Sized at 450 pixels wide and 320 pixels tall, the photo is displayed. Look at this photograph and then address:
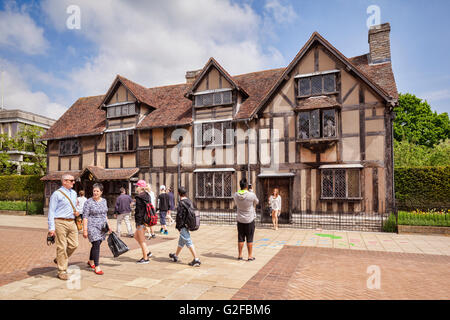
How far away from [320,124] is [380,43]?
626 centimetres

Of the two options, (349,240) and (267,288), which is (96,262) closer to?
(267,288)

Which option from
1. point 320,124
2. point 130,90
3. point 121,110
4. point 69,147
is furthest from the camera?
point 69,147

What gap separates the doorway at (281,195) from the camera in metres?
15.8

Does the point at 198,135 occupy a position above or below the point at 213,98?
below

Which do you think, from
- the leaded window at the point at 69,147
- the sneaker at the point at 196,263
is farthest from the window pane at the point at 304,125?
the leaded window at the point at 69,147

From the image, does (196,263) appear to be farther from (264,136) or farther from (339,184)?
(264,136)

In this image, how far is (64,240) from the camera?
5949 mm

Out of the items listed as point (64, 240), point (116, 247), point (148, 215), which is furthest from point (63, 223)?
point (148, 215)

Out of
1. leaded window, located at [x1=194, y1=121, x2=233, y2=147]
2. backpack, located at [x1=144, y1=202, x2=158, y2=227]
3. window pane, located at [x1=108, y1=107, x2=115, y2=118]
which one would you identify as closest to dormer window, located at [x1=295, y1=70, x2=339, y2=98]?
leaded window, located at [x1=194, y1=121, x2=233, y2=147]

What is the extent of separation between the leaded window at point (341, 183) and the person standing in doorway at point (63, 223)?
40.8ft

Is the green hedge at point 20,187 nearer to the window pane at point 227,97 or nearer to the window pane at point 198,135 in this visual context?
the window pane at point 198,135

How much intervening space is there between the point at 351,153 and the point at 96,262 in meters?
13.0

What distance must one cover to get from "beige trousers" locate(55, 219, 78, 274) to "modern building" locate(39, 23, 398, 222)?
11009 millimetres

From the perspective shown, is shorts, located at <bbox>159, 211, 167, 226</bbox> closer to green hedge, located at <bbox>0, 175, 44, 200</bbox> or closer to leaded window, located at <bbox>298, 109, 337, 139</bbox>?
leaded window, located at <bbox>298, 109, 337, 139</bbox>
